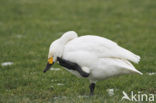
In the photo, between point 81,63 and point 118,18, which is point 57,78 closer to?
point 81,63

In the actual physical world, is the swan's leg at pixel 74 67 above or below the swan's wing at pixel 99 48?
below

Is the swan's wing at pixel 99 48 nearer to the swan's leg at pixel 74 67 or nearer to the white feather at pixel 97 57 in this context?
the white feather at pixel 97 57

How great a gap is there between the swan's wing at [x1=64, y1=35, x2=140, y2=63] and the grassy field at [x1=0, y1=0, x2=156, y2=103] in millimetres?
705

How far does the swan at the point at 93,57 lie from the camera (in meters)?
5.89

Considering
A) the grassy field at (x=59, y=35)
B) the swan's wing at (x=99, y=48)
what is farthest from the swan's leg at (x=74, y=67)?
the grassy field at (x=59, y=35)

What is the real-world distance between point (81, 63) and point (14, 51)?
4.24 metres

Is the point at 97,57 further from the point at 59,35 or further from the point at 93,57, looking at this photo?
the point at 59,35

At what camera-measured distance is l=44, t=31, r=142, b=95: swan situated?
19.3ft

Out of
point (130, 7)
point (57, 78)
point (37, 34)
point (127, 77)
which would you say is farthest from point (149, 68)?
point (130, 7)

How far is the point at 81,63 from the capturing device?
5945mm

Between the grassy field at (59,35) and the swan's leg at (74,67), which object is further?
the grassy field at (59,35)

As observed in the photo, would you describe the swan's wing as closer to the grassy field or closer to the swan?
the swan

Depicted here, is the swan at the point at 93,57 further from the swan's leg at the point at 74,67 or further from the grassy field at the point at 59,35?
the grassy field at the point at 59,35

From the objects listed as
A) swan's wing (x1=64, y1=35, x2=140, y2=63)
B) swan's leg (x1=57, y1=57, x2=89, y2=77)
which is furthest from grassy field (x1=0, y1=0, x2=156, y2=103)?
swan's wing (x1=64, y1=35, x2=140, y2=63)
